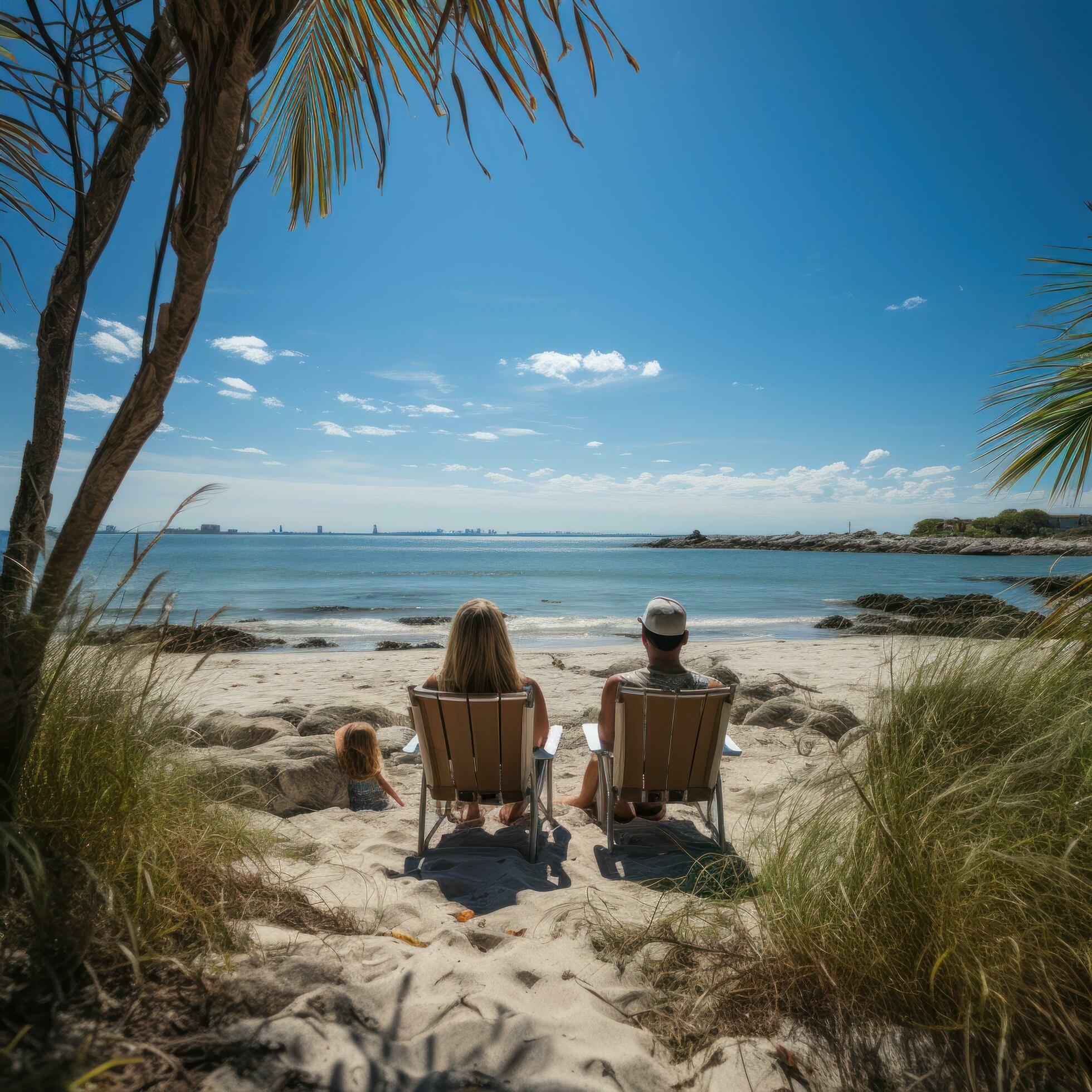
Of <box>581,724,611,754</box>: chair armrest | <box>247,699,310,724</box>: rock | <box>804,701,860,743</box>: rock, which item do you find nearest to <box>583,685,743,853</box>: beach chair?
<box>581,724,611,754</box>: chair armrest

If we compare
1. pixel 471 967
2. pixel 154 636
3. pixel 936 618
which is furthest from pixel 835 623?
pixel 154 636

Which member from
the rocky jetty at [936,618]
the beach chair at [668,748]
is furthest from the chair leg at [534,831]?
the rocky jetty at [936,618]

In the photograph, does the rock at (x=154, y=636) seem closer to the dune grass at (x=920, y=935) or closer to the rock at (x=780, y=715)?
the dune grass at (x=920, y=935)

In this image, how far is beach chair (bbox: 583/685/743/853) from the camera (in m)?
3.24

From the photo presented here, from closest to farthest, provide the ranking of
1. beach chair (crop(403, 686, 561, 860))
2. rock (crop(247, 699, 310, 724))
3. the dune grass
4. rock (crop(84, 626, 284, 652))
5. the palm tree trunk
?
the dune grass < the palm tree trunk < rock (crop(84, 626, 284, 652)) < beach chair (crop(403, 686, 561, 860)) < rock (crop(247, 699, 310, 724))

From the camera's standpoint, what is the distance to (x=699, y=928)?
216cm

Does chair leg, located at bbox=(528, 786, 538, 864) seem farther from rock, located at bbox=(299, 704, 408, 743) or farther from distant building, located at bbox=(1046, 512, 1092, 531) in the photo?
distant building, located at bbox=(1046, 512, 1092, 531)

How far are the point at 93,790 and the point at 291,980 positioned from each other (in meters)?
0.79

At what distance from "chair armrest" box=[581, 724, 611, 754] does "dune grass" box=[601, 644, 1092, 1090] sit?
51.1 inches

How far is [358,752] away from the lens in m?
3.92

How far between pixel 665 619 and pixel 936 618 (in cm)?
217

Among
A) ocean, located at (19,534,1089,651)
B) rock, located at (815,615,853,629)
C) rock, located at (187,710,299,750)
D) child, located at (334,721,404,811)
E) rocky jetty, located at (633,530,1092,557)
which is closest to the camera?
child, located at (334,721,404,811)

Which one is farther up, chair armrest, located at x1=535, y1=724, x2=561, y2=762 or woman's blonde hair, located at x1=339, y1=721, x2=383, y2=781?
chair armrest, located at x1=535, y1=724, x2=561, y2=762

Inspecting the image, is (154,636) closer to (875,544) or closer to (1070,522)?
(1070,522)
